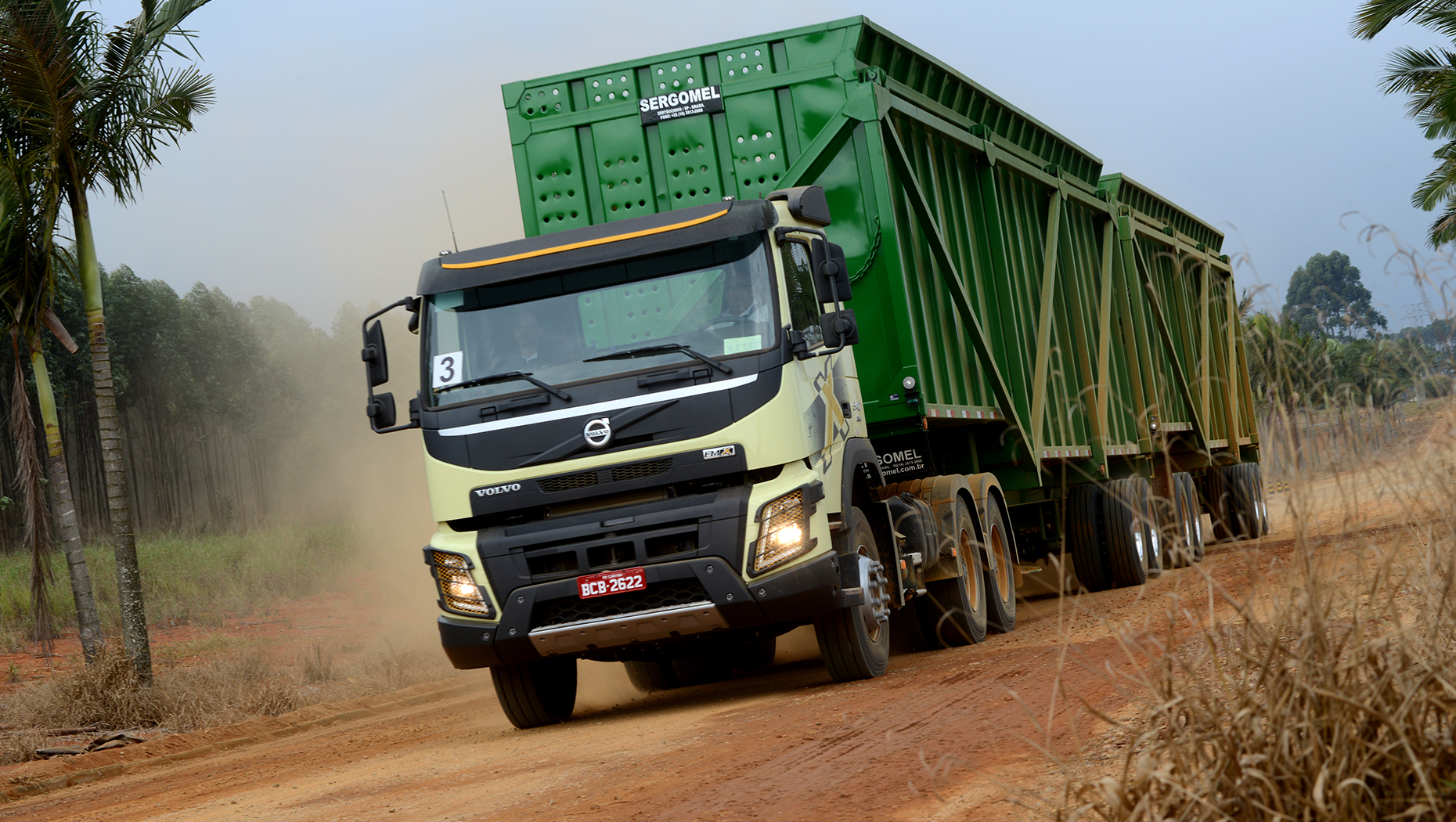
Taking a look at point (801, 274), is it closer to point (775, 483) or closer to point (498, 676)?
point (775, 483)

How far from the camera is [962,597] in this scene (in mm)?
10141

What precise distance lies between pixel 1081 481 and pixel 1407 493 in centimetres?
1076

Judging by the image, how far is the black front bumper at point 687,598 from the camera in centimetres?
766

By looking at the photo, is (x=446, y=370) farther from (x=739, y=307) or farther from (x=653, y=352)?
(x=739, y=307)

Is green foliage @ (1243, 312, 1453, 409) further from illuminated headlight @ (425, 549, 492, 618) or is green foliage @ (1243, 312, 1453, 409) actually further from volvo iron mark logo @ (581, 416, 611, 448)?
illuminated headlight @ (425, 549, 492, 618)

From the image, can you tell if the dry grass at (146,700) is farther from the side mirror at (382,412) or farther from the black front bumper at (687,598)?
the black front bumper at (687,598)

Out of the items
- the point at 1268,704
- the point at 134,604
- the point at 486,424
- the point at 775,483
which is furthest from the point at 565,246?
the point at 134,604

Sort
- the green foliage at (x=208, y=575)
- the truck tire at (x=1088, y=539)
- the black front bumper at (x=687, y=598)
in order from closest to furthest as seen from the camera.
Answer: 1. the black front bumper at (x=687, y=598)
2. the truck tire at (x=1088, y=539)
3. the green foliage at (x=208, y=575)

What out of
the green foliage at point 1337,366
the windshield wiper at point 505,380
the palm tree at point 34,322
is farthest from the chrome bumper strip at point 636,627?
the palm tree at point 34,322

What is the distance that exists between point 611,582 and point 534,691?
1368mm

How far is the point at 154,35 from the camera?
12.9 meters

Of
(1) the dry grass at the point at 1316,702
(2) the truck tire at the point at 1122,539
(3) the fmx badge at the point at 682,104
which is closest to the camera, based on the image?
(1) the dry grass at the point at 1316,702

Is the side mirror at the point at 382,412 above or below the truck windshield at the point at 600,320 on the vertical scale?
below

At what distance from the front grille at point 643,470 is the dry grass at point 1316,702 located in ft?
14.0
